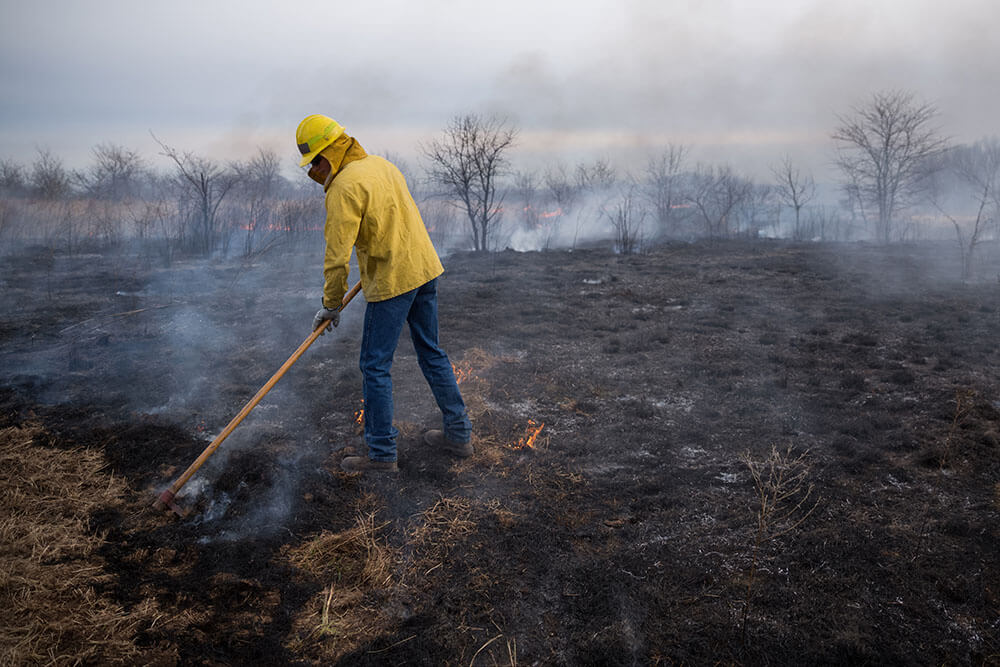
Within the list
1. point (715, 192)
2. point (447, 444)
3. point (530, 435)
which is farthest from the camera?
point (715, 192)

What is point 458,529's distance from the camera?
270 centimetres

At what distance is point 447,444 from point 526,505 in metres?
0.77

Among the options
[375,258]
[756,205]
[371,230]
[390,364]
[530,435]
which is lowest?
[530,435]

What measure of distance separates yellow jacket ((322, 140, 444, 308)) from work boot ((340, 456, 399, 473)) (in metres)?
0.91

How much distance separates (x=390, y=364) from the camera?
318 centimetres

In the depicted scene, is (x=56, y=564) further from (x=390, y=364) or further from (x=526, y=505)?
(x=526, y=505)

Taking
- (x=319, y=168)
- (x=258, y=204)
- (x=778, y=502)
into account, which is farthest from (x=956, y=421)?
(x=258, y=204)

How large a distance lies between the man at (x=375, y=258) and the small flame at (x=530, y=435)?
2.22 feet

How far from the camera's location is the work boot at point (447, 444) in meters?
3.45

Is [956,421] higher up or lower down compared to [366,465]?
higher up

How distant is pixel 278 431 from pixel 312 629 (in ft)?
6.66

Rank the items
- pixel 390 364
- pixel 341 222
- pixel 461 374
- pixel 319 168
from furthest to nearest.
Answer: pixel 461 374
pixel 390 364
pixel 319 168
pixel 341 222

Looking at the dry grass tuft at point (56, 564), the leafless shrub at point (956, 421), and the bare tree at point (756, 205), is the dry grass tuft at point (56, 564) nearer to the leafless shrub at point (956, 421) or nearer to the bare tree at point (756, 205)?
the leafless shrub at point (956, 421)

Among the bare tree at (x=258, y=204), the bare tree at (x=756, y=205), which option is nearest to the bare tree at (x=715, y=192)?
the bare tree at (x=756, y=205)
